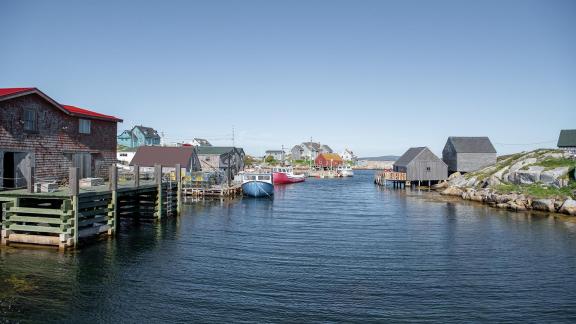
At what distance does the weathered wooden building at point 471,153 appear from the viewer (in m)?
78.6

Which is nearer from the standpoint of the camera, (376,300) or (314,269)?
(376,300)

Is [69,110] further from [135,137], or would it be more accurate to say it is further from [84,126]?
[135,137]

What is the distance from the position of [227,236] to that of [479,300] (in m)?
17.9

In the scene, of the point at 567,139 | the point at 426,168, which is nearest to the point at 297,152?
the point at 426,168

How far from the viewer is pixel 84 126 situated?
33.7 metres

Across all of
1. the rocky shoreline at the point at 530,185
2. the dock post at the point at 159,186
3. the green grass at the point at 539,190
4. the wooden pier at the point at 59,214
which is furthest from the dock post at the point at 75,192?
the green grass at the point at 539,190

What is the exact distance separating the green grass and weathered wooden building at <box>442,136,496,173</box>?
2394 centimetres

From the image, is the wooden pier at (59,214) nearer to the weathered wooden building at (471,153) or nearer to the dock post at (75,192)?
the dock post at (75,192)

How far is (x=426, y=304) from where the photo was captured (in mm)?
16766

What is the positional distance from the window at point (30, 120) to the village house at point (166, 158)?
35.6 meters

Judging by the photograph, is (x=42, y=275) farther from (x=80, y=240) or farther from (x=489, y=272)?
(x=489, y=272)

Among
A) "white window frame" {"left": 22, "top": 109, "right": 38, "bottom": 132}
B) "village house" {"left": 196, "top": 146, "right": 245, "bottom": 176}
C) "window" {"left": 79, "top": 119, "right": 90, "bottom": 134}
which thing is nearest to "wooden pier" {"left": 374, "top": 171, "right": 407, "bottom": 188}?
"village house" {"left": 196, "top": 146, "right": 245, "bottom": 176}

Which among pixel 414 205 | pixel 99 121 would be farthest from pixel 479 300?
pixel 414 205

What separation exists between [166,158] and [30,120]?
125 ft
